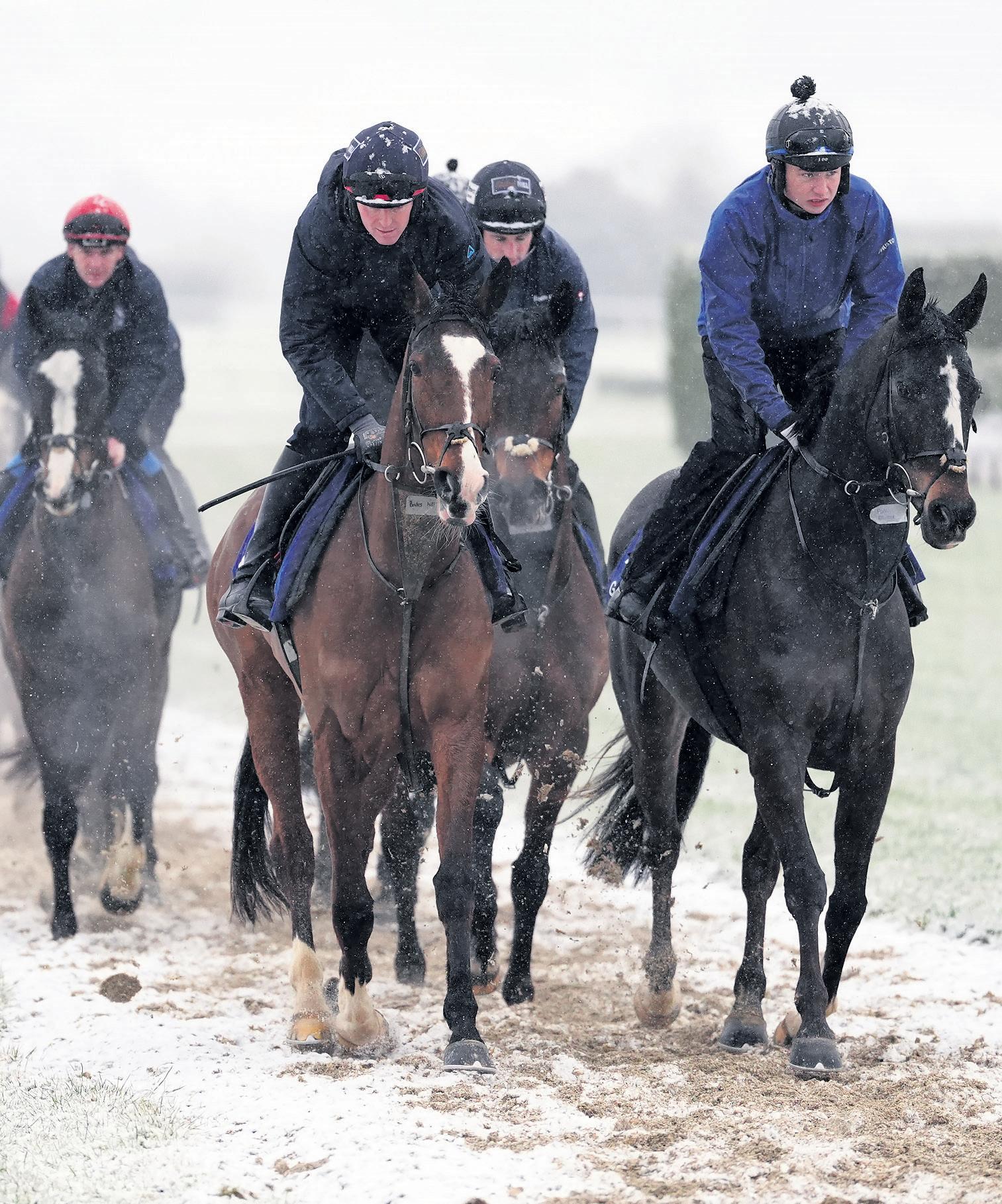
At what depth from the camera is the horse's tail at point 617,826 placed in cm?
768

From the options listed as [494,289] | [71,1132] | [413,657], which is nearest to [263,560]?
[413,657]

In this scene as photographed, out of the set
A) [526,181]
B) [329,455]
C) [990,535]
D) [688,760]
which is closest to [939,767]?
[688,760]

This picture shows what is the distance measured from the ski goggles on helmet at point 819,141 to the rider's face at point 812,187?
2.8 inches

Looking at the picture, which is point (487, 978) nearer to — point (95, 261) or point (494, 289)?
point (494, 289)

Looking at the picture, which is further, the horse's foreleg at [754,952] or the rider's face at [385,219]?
the horse's foreleg at [754,952]

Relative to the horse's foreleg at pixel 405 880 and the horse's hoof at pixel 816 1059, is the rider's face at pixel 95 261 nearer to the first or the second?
the horse's foreleg at pixel 405 880

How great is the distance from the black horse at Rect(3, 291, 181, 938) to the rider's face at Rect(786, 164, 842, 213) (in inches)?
152

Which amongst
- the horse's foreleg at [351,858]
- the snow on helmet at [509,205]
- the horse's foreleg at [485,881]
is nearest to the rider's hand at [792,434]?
the horse's foreleg at [351,858]

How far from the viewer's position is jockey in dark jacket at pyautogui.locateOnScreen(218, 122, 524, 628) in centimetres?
592

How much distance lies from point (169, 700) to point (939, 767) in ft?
28.3

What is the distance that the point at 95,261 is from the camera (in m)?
8.89

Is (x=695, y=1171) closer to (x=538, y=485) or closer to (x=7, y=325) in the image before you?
(x=538, y=485)

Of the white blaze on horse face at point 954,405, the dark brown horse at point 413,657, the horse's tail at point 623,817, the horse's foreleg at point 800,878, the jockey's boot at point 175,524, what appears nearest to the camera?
the white blaze on horse face at point 954,405

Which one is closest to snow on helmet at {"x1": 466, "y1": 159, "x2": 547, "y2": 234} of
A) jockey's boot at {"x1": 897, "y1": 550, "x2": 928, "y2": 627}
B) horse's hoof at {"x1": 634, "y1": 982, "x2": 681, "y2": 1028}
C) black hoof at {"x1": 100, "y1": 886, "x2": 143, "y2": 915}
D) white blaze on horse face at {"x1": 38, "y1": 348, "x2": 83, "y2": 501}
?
white blaze on horse face at {"x1": 38, "y1": 348, "x2": 83, "y2": 501}
